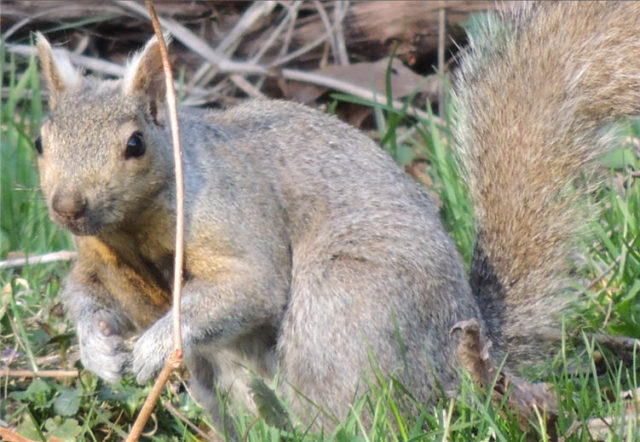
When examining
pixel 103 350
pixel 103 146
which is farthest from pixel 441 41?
pixel 103 146

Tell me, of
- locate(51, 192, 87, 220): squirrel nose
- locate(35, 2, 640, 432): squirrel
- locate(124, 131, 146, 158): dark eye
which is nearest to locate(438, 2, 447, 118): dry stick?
locate(35, 2, 640, 432): squirrel

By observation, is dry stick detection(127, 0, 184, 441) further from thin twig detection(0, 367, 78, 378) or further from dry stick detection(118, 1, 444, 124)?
dry stick detection(118, 1, 444, 124)

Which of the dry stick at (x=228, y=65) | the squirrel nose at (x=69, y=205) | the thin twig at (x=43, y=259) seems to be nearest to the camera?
the squirrel nose at (x=69, y=205)

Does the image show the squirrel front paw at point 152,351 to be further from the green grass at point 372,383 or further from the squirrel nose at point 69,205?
the squirrel nose at point 69,205

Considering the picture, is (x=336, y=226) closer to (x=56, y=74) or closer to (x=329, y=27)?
(x=56, y=74)

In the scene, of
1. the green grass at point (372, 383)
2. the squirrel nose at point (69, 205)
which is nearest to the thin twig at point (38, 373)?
the green grass at point (372, 383)

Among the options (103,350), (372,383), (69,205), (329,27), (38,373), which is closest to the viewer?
(69,205)
